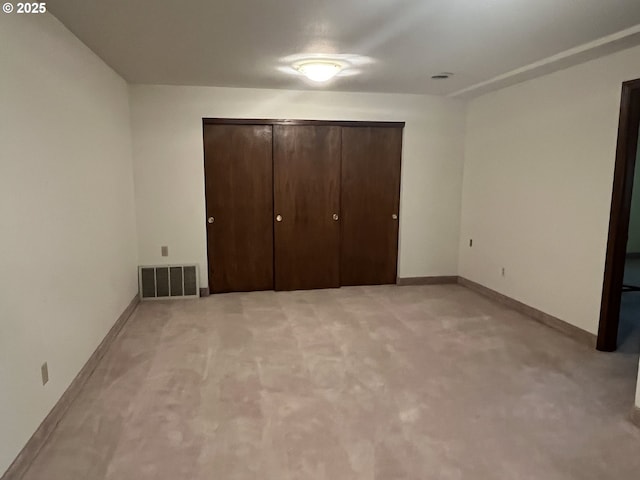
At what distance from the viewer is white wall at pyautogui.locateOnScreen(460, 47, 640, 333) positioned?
3.59 m

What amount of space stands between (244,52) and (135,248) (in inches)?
99.7

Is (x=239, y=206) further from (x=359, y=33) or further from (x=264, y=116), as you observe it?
(x=359, y=33)

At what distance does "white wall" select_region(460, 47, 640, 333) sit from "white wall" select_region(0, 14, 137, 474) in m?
3.89

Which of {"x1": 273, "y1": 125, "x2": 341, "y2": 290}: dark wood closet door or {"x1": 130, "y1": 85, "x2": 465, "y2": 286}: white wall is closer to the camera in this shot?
{"x1": 130, "y1": 85, "x2": 465, "y2": 286}: white wall

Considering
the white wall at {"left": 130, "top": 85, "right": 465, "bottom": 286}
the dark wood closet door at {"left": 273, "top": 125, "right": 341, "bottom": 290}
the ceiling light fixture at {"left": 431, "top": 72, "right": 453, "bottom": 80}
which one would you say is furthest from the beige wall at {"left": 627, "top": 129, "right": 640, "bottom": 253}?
the dark wood closet door at {"left": 273, "top": 125, "right": 341, "bottom": 290}

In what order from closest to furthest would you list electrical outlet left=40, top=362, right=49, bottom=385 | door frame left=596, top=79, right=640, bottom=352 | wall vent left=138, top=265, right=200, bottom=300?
electrical outlet left=40, top=362, right=49, bottom=385 → door frame left=596, top=79, right=640, bottom=352 → wall vent left=138, top=265, right=200, bottom=300

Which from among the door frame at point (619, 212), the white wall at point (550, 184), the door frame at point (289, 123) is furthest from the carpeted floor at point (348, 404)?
the door frame at point (289, 123)

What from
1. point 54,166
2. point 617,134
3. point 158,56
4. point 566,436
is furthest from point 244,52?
point 566,436

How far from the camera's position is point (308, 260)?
5402 millimetres

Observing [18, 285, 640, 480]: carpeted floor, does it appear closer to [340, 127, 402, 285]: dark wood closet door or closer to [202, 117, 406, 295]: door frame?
[340, 127, 402, 285]: dark wood closet door

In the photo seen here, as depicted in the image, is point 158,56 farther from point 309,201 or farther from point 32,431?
point 32,431

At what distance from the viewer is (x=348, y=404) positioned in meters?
2.76

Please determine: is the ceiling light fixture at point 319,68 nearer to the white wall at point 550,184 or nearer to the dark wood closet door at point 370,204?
the dark wood closet door at point 370,204

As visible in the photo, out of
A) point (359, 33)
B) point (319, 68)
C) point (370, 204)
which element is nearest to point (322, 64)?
point (319, 68)
